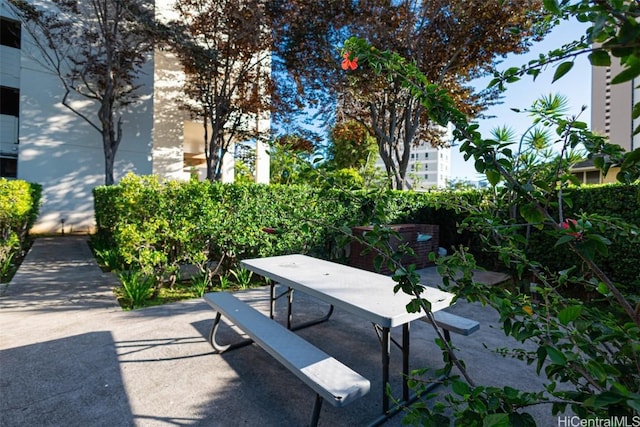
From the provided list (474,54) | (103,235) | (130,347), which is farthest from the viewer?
(474,54)

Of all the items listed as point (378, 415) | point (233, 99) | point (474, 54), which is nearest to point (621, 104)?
point (474, 54)

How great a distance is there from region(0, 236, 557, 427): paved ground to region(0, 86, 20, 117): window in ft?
37.2

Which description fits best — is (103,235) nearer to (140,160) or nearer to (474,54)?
(140,160)

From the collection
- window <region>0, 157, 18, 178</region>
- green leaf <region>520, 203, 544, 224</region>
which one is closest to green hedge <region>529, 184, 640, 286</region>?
green leaf <region>520, 203, 544, 224</region>

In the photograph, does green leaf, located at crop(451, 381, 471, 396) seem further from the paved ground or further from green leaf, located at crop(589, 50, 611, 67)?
the paved ground

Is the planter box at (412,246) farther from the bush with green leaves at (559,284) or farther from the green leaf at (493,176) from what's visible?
the green leaf at (493,176)

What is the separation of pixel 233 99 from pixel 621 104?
28014 millimetres

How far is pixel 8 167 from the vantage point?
11516mm

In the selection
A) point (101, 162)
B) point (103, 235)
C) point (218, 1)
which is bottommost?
point (103, 235)

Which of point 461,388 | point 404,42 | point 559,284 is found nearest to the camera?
point 461,388

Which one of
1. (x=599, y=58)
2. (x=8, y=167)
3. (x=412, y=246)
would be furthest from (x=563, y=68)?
(x=8, y=167)

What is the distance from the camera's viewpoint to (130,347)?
313cm

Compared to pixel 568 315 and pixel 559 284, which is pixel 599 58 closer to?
pixel 568 315

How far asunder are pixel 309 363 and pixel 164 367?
61.1 inches
